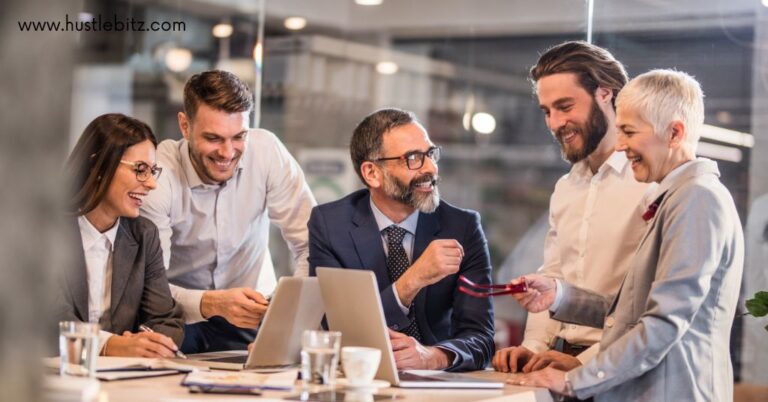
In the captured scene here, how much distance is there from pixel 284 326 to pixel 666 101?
1140 millimetres

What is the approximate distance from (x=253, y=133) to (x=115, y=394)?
6.13 ft

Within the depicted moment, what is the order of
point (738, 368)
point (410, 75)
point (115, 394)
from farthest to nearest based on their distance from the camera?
point (410, 75) → point (738, 368) → point (115, 394)

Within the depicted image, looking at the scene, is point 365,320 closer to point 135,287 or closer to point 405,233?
point 405,233

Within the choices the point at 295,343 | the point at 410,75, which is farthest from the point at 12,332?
the point at 410,75

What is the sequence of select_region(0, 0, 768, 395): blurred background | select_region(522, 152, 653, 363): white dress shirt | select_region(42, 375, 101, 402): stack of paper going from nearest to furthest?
select_region(42, 375, 101, 402): stack of paper < select_region(522, 152, 653, 363): white dress shirt < select_region(0, 0, 768, 395): blurred background

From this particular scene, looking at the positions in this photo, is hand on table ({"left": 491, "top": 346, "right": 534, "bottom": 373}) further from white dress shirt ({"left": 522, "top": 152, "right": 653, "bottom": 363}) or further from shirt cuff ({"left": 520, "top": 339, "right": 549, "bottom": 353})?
shirt cuff ({"left": 520, "top": 339, "right": 549, "bottom": 353})

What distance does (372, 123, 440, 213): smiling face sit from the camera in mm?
3125

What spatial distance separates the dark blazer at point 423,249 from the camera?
3.03 metres

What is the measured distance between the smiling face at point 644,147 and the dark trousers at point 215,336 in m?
1.57

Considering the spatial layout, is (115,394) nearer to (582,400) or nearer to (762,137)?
(582,400)

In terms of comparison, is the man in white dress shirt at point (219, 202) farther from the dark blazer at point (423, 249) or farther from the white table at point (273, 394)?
the white table at point (273, 394)

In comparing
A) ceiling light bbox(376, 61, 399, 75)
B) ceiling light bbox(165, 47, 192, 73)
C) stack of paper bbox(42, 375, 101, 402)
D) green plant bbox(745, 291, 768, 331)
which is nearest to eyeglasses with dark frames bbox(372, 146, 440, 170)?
green plant bbox(745, 291, 768, 331)

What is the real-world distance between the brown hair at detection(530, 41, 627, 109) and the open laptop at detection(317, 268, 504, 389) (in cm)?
117

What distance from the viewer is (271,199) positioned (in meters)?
3.74
